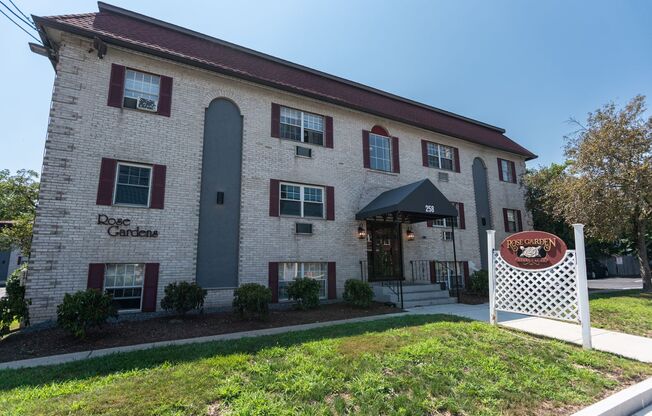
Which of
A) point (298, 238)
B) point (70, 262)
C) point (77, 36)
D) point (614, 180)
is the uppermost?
point (77, 36)

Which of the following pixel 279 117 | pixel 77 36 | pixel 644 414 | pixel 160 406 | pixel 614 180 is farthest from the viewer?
pixel 614 180

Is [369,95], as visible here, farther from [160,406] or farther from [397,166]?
[160,406]

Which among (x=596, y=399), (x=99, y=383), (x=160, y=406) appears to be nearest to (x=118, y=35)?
(x=99, y=383)

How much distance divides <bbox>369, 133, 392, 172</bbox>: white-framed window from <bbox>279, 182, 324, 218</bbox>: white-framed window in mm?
2989

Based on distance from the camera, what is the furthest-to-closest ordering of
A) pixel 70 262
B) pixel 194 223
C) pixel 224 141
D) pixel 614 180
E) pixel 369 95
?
pixel 369 95 < pixel 614 180 < pixel 224 141 < pixel 194 223 < pixel 70 262

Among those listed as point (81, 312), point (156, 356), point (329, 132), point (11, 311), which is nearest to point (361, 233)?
point (329, 132)

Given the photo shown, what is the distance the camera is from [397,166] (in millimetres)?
13531

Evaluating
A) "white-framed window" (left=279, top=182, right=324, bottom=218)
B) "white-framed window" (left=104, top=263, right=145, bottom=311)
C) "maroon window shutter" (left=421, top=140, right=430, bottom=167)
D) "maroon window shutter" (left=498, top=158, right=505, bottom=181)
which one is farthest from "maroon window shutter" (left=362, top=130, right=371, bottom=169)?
"maroon window shutter" (left=498, top=158, right=505, bottom=181)

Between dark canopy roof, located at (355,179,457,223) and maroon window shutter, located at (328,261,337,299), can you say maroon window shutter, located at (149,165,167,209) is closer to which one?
maroon window shutter, located at (328,261,337,299)

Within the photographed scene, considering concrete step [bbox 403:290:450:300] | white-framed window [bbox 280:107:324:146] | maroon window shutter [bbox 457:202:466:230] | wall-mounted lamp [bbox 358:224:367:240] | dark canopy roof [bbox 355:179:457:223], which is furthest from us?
maroon window shutter [bbox 457:202:466:230]

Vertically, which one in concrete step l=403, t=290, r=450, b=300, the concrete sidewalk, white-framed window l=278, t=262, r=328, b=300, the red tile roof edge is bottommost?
the concrete sidewalk

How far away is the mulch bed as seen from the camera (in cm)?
568

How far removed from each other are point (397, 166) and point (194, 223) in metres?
8.58

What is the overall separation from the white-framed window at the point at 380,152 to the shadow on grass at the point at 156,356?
25.9 feet
